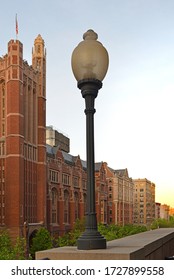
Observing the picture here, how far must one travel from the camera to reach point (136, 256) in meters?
7.67

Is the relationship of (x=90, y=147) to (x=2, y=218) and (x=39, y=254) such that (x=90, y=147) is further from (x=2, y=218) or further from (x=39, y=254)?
(x=2, y=218)

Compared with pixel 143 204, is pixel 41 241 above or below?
below

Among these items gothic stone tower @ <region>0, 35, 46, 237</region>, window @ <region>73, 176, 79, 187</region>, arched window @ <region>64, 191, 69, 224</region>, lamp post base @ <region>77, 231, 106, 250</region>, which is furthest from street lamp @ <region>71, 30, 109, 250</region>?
window @ <region>73, 176, 79, 187</region>

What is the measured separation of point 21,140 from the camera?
229 ft

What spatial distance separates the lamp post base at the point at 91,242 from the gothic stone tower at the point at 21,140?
60222 millimetres

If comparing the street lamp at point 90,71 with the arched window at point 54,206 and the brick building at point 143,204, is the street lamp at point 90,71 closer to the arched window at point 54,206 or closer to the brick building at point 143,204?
the arched window at point 54,206

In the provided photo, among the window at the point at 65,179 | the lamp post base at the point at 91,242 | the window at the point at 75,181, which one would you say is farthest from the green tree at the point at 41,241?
the lamp post base at the point at 91,242

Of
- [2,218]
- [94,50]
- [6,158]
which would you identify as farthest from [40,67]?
[94,50]

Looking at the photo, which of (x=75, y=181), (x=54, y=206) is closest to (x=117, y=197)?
(x=75, y=181)

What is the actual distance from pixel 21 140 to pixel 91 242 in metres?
62.6

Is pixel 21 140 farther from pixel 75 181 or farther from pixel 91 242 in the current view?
pixel 91 242

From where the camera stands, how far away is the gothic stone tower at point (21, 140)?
222ft
